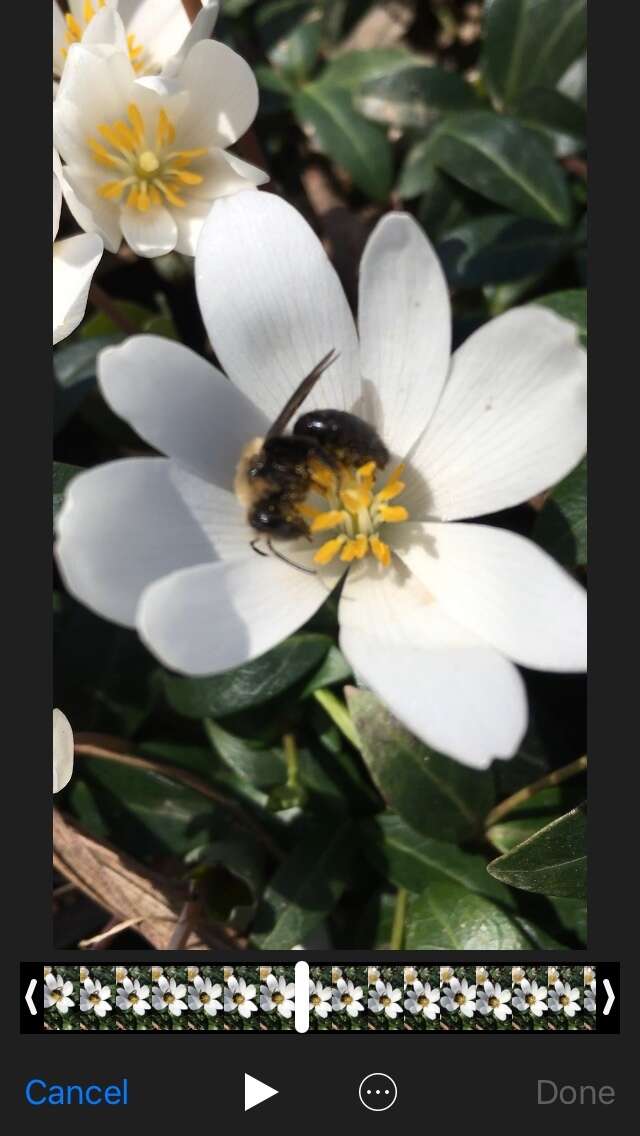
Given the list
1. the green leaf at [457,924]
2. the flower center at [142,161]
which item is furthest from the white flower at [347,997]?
the flower center at [142,161]

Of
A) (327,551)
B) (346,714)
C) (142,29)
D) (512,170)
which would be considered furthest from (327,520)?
(512,170)

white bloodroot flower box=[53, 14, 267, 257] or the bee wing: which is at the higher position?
white bloodroot flower box=[53, 14, 267, 257]

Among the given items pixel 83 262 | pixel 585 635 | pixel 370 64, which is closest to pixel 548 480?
pixel 585 635

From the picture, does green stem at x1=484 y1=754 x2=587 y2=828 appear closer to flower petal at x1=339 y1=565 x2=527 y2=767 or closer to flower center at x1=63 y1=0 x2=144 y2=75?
flower petal at x1=339 y1=565 x2=527 y2=767

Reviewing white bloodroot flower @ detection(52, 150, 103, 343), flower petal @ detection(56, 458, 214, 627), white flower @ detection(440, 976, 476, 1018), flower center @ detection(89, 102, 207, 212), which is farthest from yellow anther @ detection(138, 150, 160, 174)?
white flower @ detection(440, 976, 476, 1018)

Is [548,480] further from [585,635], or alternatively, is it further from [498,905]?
[498,905]
